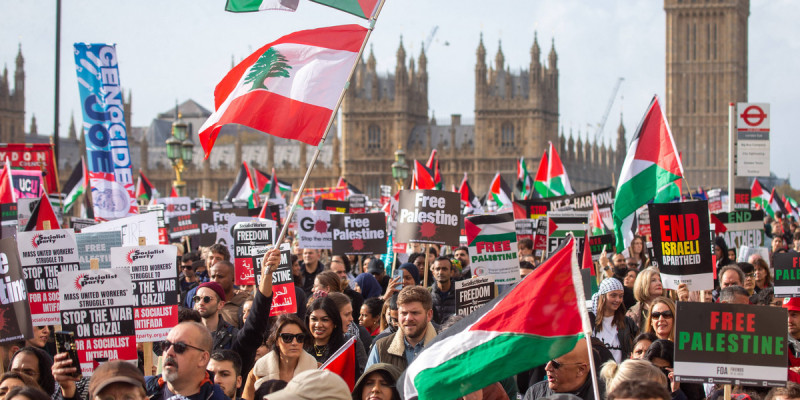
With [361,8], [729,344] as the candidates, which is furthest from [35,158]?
[729,344]

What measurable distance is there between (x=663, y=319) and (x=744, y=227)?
25.8ft

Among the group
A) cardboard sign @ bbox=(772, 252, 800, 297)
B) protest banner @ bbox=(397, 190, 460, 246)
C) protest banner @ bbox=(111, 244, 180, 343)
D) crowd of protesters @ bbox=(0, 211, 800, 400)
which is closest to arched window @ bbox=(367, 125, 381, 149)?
protest banner @ bbox=(397, 190, 460, 246)

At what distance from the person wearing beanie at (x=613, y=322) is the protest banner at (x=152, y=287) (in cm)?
290

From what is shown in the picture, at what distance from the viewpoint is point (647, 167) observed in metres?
12.5

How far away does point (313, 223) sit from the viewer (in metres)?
14.7

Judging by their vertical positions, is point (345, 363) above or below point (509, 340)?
below

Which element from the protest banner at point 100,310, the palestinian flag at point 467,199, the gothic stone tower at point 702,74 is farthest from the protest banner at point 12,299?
the gothic stone tower at point 702,74

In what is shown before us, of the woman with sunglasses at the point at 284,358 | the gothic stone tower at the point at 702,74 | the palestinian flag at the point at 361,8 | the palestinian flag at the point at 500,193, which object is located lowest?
the woman with sunglasses at the point at 284,358

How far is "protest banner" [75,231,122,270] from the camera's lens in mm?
8703

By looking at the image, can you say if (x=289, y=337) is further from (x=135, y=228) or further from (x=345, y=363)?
(x=135, y=228)

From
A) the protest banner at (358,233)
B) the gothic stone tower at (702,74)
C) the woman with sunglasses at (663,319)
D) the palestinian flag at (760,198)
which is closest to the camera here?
the woman with sunglasses at (663,319)

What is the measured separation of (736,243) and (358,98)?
6044cm

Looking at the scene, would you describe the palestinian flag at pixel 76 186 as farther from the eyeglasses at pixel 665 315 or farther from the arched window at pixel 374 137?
the arched window at pixel 374 137

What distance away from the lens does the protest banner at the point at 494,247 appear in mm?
10914
